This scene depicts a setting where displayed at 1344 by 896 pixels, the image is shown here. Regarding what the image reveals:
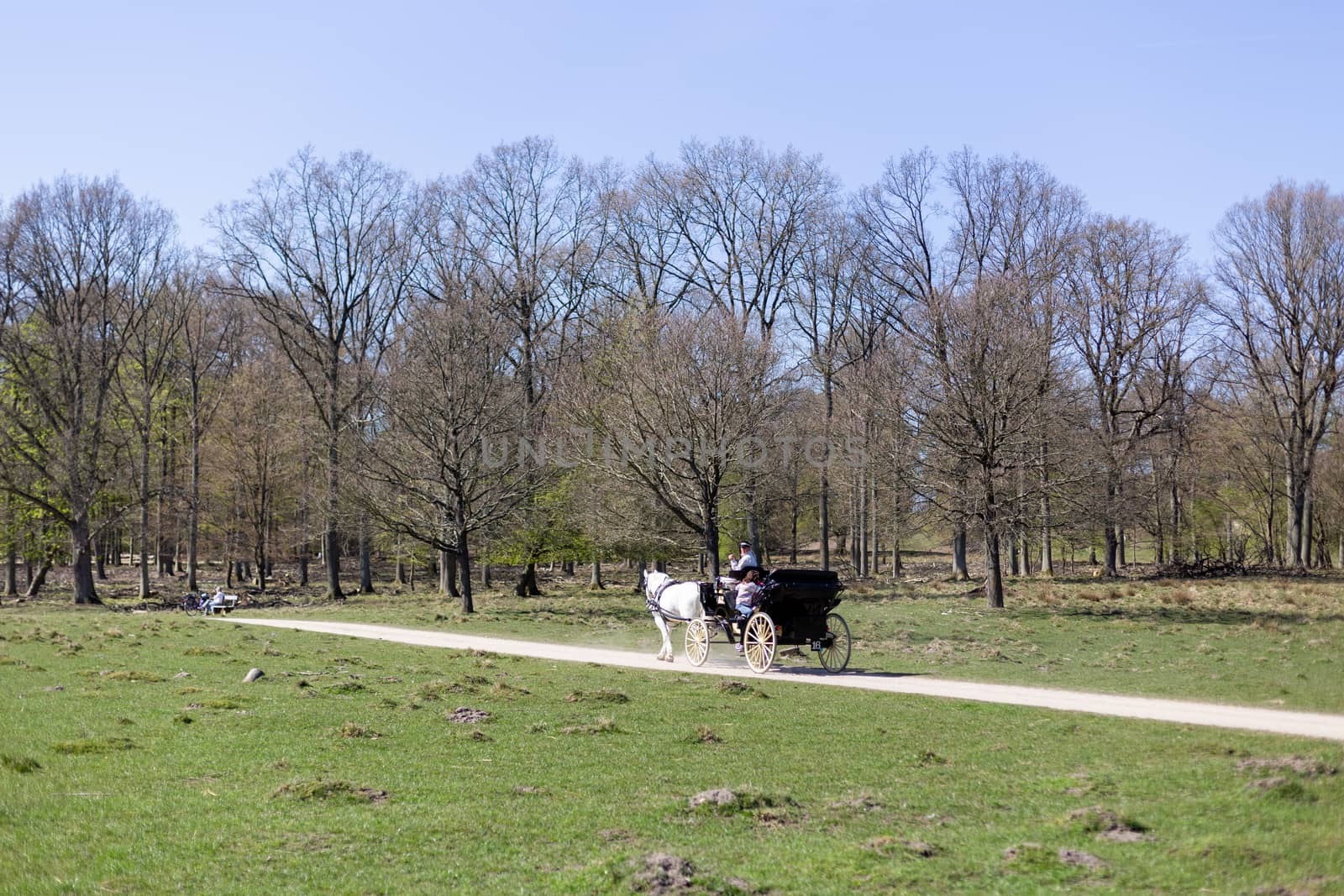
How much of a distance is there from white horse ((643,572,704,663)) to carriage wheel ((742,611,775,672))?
65.7 inches

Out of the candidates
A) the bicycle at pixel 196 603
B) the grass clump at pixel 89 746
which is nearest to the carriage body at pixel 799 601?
the grass clump at pixel 89 746

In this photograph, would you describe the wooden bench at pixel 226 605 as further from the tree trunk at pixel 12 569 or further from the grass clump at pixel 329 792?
the grass clump at pixel 329 792

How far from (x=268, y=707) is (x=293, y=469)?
41925 millimetres

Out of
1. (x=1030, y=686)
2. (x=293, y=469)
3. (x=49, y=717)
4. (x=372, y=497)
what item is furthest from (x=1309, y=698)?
(x=293, y=469)

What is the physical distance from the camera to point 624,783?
991 cm

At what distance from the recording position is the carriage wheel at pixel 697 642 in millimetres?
21094

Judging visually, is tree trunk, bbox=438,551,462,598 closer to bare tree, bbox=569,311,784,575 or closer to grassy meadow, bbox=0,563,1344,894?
bare tree, bbox=569,311,784,575

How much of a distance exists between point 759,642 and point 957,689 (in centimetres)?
396

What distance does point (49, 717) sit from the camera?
12.7 metres

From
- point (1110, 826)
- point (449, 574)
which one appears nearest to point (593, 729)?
point (1110, 826)

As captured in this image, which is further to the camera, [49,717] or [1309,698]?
[1309,698]

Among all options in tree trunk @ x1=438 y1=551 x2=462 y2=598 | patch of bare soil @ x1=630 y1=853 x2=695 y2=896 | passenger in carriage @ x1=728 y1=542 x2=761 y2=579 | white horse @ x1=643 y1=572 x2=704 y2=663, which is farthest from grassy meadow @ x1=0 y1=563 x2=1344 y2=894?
tree trunk @ x1=438 y1=551 x2=462 y2=598

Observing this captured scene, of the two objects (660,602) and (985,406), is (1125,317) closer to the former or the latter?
(985,406)

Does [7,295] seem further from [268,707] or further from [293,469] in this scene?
[268,707]
